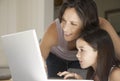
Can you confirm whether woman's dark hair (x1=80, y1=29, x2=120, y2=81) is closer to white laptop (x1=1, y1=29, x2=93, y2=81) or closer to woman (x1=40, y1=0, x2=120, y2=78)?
woman (x1=40, y1=0, x2=120, y2=78)

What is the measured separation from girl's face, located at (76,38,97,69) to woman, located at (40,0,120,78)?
0.8 inches

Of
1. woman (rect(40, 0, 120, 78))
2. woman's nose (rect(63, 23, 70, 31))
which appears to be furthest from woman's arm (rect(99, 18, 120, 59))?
woman's nose (rect(63, 23, 70, 31))

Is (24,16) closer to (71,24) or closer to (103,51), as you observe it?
(71,24)

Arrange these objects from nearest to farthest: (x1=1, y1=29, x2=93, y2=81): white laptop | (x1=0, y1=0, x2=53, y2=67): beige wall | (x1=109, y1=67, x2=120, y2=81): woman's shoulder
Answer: (x1=1, y1=29, x2=93, y2=81): white laptop < (x1=109, y1=67, x2=120, y2=81): woman's shoulder < (x1=0, y1=0, x2=53, y2=67): beige wall

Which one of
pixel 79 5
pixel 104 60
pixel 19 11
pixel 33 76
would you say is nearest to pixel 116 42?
pixel 104 60

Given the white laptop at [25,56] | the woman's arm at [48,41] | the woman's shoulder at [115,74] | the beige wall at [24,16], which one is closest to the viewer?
the white laptop at [25,56]

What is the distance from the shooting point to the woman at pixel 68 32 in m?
0.86

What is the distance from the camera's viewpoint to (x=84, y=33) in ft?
2.78

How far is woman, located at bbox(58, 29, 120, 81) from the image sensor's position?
2.65 ft

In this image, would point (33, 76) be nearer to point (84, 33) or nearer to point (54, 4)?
point (84, 33)

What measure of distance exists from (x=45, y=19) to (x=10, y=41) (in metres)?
0.46

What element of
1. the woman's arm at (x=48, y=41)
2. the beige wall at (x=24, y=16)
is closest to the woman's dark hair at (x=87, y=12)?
the woman's arm at (x=48, y=41)

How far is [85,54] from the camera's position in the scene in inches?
32.9

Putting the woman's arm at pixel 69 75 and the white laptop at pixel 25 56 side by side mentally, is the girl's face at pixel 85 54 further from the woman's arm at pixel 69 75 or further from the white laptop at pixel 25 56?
the white laptop at pixel 25 56
